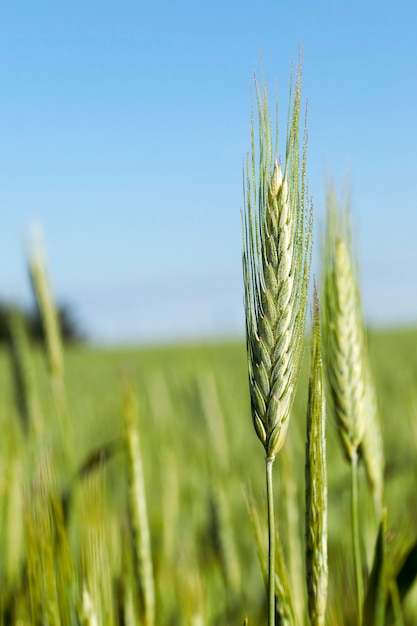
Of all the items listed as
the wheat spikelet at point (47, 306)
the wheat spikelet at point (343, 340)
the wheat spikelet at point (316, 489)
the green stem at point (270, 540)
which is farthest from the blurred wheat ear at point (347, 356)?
the wheat spikelet at point (47, 306)

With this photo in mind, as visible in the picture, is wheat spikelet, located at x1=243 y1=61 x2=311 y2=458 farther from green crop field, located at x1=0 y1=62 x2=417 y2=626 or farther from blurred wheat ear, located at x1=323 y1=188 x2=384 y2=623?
blurred wheat ear, located at x1=323 y1=188 x2=384 y2=623

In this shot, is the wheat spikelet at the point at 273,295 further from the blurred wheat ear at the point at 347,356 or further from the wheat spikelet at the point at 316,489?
the blurred wheat ear at the point at 347,356

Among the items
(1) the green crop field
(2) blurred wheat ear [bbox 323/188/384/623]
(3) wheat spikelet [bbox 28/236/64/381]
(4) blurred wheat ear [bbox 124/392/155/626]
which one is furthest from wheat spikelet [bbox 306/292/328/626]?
(3) wheat spikelet [bbox 28/236/64/381]

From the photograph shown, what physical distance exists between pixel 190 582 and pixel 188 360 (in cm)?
124

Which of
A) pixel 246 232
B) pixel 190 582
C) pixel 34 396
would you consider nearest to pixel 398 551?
pixel 190 582

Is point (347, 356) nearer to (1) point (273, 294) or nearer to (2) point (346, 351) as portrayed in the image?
(2) point (346, 351)

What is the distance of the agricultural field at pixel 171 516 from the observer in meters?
1.04

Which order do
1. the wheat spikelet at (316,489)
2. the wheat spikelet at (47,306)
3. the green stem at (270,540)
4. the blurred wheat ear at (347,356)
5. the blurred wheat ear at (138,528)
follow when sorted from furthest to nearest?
the wheat spikelet at (47,306) → the blurred wheat ear at (138,528) → the blurred wheat ear at (347,356) → the wheat spikelet at (316,489) → the green stem at (270,540)

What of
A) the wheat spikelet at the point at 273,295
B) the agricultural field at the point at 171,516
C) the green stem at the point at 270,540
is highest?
the wheat spikelet at the point at 273,295

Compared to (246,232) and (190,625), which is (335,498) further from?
(246,232)

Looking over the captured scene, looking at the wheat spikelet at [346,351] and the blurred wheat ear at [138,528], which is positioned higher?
the wheat spikelet at [346,351]

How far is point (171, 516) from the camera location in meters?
2.35

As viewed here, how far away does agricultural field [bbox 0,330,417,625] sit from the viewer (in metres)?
1.04

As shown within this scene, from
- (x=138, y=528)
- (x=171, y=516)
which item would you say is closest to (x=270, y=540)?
(x=138, y=528)
